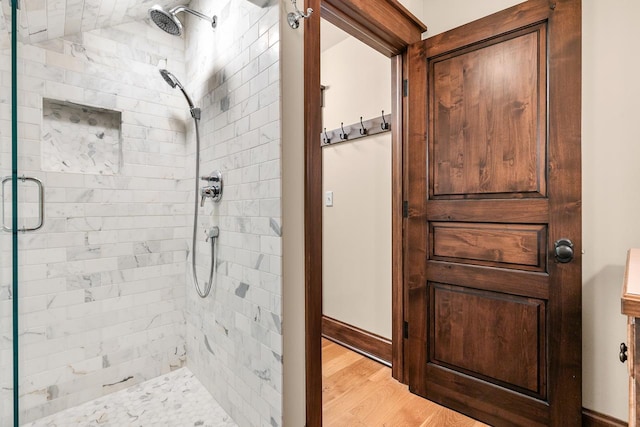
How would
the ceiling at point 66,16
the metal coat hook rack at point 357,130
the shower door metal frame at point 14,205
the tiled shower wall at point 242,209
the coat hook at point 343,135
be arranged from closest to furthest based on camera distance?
the shower door metal frame at point 14,205 < the ceiling at point 66,16 < the tiled shower wall at point 242,209 < the metal coat hook rack at point 357,130 < the coat hook at point 343,135

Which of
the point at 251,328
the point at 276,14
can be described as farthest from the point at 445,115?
the point at 251,328

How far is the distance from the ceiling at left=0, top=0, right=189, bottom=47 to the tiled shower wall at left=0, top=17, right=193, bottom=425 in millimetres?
62

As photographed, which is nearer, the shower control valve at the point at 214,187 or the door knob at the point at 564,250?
the door knob at the point at 564,250

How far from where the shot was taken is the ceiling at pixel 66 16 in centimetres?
124

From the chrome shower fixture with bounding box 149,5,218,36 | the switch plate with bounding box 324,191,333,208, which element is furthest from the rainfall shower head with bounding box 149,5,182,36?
the switch plate with bounding box 324,191,333,208

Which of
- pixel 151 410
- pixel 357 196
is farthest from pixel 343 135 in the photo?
pixel 151 410

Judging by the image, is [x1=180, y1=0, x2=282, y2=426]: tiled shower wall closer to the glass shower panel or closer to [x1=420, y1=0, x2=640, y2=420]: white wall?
the glass shower panel

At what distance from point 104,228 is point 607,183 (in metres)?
2.55

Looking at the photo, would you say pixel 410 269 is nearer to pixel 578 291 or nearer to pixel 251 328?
pixel 578 291

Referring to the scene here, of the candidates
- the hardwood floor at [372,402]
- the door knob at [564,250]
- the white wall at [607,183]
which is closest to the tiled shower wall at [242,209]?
the hardwood floor at [372,402]

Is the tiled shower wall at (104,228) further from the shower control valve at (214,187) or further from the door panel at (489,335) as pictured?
the door panel at (489,335)

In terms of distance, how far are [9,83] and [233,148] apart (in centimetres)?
82

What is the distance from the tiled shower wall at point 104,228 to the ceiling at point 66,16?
6 cm

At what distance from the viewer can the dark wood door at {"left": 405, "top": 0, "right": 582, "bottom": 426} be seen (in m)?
1.39
